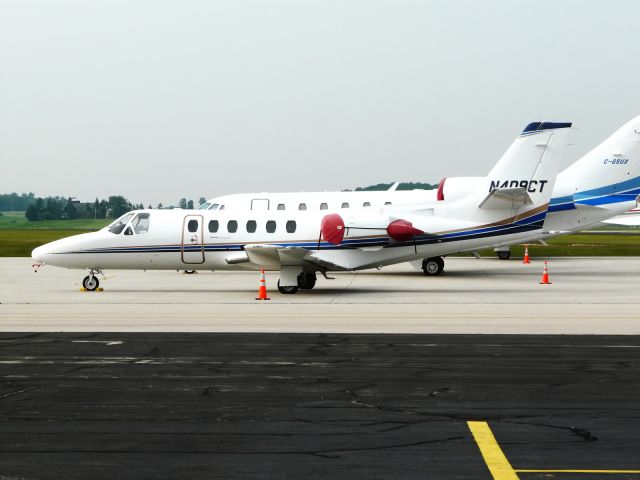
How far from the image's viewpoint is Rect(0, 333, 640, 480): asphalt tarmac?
26.3 ft

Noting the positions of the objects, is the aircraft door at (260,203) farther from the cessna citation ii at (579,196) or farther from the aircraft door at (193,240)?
the aircraft door at (193,240)

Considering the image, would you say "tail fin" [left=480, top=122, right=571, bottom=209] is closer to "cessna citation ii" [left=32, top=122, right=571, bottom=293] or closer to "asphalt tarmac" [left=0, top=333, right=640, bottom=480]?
"cessna citation ii" [left=32, top=122, right=571, bottom=293]

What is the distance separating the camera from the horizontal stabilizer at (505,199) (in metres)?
30.3

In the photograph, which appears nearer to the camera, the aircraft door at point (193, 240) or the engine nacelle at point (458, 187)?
the aircraft door at point (193, 240)

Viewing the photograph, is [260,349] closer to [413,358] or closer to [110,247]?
[413,358]

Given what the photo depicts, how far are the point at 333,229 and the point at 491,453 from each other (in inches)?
775

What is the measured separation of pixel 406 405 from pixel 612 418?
237 cm

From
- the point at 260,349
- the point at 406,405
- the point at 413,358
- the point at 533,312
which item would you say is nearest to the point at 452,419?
the point at 406,405

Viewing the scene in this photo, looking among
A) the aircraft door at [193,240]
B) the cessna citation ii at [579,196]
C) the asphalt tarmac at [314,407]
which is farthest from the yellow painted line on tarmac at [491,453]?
the cessna citation ii at [579,196]

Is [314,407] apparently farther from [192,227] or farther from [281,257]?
[192,227]

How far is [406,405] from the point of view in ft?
34.5

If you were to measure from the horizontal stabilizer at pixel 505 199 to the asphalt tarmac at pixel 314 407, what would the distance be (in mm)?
14379

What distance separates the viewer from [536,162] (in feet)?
103

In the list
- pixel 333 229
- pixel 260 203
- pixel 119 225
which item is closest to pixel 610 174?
pixel 260 203
